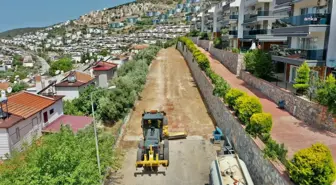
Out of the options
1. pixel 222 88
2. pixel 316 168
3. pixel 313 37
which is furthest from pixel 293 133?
pixel 313 37

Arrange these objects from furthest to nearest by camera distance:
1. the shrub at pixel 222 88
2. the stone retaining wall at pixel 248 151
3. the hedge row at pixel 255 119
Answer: the shrub at pixel 222 88
the hedge row at pixel 255 119
the stone retaining wall at pixel 248 151

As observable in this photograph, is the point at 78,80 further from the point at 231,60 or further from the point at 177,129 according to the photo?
the point at 231,60

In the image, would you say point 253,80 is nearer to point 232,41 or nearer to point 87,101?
point 87,101

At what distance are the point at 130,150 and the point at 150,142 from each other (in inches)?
154

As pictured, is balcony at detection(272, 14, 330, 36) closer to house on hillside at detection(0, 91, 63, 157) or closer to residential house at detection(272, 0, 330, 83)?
residential house at detection(272, 0, 330, 83)

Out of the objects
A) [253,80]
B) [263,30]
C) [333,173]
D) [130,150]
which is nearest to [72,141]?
[130,150]

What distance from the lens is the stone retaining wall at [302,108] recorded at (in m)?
16.7

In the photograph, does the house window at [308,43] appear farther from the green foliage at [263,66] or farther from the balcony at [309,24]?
the green foliage at [263,66]

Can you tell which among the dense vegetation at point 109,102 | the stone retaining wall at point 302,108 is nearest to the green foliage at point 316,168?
the stone retaining wall at point 302,108

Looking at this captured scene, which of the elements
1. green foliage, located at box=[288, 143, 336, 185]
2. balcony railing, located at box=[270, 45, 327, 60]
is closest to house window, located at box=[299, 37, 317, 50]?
balcony railing, located at box=[270, 45, 327, 60]

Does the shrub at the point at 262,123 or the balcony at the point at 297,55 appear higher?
the balcony at the point at 297,55

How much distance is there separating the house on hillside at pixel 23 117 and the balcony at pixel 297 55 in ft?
72.4

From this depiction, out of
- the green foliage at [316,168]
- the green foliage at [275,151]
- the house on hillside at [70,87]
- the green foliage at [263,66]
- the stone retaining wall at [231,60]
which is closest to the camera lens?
the green foliage at [316,168]

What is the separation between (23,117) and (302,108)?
20.9 m
